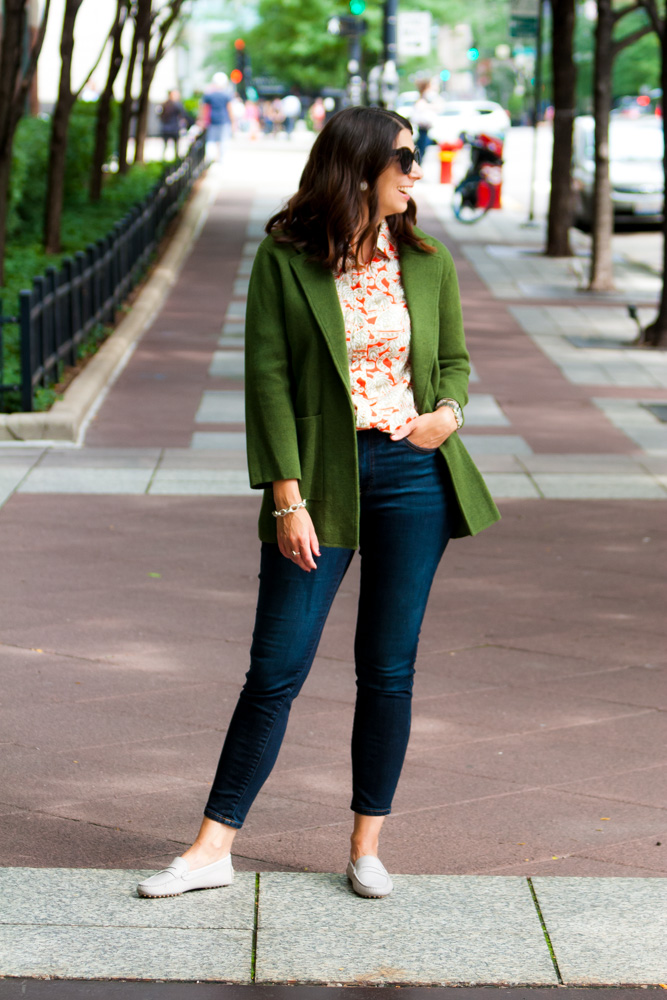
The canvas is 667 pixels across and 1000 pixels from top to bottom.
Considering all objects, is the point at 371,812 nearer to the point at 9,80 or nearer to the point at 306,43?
the point at 9,80

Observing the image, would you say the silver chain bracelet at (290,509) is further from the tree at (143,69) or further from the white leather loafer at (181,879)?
the tree at (143,69)

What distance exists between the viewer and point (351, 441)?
10.7 feet

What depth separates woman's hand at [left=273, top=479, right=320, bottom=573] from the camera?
3230 millimetres

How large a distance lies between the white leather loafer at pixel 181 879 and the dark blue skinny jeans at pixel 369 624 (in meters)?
0.12

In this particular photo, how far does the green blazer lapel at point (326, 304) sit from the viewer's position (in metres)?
3.22

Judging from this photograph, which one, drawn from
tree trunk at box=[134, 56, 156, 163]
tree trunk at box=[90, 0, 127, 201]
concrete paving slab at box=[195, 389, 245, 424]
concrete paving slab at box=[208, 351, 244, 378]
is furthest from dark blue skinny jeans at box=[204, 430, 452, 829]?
tree trunk at box=[134, 56, 156, 163]

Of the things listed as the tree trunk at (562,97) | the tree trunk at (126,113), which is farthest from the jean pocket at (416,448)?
the tree trunk at (126,113)

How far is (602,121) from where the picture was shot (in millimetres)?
15867

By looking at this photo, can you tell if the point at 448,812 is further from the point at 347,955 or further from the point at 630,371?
the point at 630,371

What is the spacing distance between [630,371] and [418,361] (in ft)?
29.8

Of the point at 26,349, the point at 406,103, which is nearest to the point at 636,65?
the point at 406,103

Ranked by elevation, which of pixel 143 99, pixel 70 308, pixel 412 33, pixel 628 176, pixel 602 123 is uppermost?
pixel 412 33

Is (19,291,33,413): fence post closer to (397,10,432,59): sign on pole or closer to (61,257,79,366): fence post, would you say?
(61,257,79,366): fence post

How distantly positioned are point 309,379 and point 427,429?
0.97 feet
